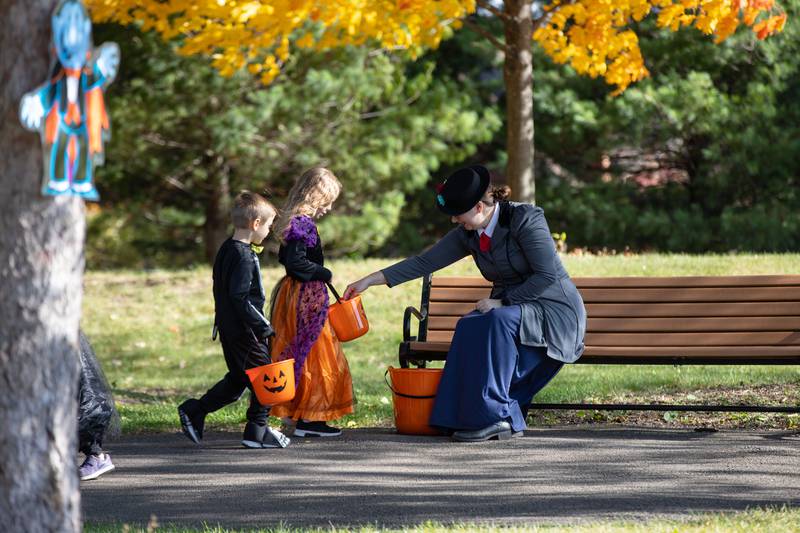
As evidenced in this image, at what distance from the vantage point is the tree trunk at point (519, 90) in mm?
11477

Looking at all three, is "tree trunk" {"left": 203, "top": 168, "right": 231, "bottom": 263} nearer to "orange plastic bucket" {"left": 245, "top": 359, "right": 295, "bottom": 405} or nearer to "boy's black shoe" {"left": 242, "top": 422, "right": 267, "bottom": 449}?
"boy's black shoe" {"left": 242, "top": 422, "right": 267, "bottom": 449}

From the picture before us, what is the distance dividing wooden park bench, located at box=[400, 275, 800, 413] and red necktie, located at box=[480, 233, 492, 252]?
0.55 metres

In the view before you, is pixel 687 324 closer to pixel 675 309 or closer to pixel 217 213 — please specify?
pixel 675 309

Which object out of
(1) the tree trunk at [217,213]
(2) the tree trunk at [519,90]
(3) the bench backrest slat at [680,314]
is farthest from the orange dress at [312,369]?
(1) the tree trunk at [217,213]

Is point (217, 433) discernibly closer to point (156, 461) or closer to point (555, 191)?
point (156, 461)

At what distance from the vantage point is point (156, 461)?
6.09 metres

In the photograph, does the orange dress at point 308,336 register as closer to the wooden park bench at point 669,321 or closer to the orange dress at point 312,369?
the orange dress at point 312,369

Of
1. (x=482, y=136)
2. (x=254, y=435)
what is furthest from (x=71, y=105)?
(x=482, y=136)

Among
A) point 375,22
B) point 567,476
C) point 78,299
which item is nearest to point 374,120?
point 375,22

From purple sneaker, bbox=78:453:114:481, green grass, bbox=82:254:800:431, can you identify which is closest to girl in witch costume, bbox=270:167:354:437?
green grass, bbox=82:254:800:431

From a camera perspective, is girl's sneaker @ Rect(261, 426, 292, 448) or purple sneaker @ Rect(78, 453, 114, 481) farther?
girl's sneaker @ Rect(261, 426, 292, 448)

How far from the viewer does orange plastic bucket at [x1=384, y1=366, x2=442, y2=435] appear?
6.45m

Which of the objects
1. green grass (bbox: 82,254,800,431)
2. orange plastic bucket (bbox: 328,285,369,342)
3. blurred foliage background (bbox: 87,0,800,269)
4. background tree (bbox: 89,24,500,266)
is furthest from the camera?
blurred foliage background (bbox: 87,0,800,269)

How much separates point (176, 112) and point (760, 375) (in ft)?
31.4
